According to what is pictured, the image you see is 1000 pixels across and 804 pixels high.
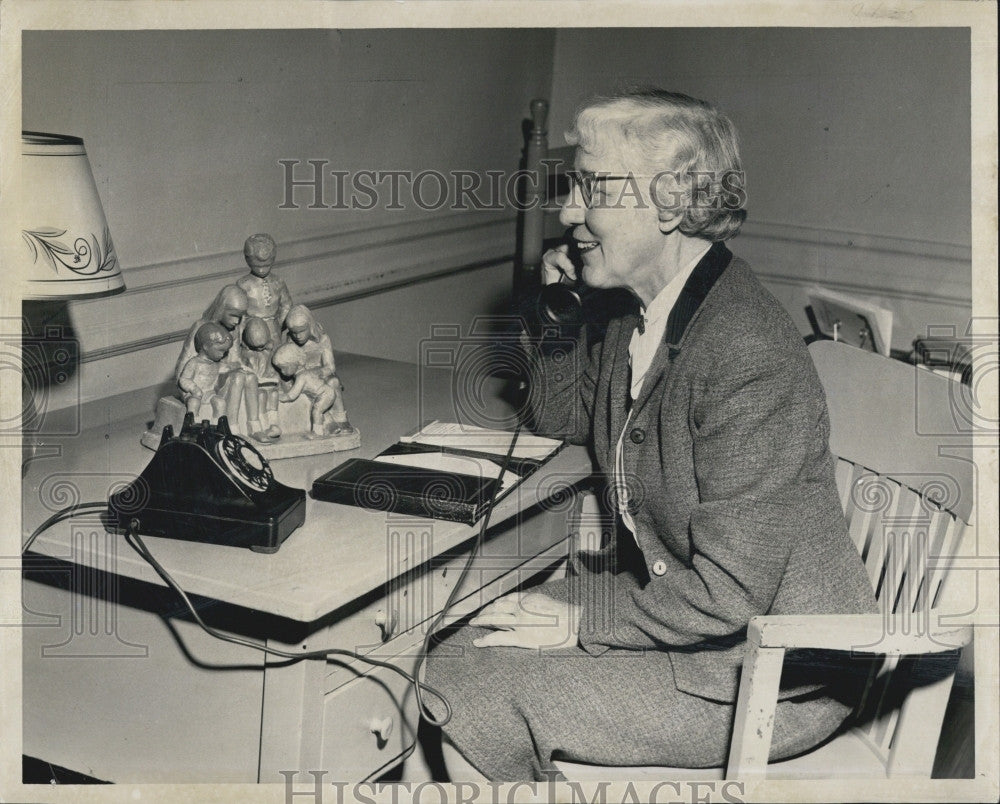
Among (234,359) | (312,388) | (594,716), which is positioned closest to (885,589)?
(594,716)

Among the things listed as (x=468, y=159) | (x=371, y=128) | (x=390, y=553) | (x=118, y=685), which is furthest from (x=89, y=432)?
(x=468, y=159)

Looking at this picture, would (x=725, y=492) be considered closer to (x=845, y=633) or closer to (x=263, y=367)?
(x=845, y=633)

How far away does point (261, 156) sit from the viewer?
6.54 ft

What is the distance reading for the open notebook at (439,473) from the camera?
1370 millimetres

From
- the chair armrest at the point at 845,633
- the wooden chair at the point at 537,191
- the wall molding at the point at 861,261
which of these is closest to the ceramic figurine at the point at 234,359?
the chair armrest at the point at 845,633

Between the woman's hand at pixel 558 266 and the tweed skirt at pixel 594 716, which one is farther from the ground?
the woman's hand at pixel 558 266

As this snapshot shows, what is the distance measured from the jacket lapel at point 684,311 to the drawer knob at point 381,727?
57 centimetres

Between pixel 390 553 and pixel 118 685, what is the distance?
0.41 m

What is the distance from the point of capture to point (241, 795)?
48.8 inches

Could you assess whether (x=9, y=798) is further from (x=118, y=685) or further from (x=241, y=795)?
(x=241, y=795)

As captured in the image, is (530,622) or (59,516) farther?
(530,622)

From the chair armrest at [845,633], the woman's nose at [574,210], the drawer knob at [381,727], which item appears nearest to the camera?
the chair armrest at [845,633]

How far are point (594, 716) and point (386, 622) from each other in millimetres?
301

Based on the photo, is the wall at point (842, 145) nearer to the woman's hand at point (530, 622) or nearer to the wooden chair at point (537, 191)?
the wooden chair at point (537, 191)
